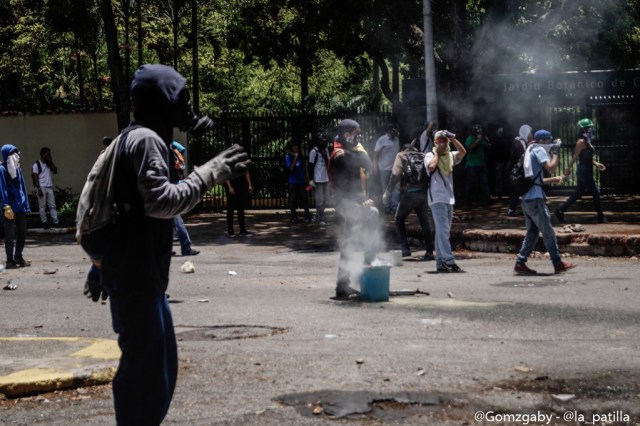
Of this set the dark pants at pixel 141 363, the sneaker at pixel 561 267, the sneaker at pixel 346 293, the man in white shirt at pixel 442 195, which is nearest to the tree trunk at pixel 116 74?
the man in white shirt at pixel 442 195

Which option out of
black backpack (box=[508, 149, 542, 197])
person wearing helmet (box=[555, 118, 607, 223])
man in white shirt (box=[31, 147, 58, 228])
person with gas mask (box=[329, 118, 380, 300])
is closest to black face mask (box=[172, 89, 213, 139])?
person with gas mask (box=[329, 118, 380, 300])

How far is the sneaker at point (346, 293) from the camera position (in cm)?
1052

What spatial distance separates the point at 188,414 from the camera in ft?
19.0

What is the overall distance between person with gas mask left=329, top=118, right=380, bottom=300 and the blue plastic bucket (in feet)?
0.89

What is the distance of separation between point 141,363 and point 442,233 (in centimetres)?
872

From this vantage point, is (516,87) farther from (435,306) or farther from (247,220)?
(435,306)

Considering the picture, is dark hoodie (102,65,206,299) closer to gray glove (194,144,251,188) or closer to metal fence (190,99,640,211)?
gray glove (194,144,251,188)

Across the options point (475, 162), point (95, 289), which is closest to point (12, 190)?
point (95, 289)

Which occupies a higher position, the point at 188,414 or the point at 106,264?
the point at 106,264

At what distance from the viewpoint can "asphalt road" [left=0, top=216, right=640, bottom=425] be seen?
231 inches

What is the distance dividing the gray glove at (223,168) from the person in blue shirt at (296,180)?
17583 millimetres

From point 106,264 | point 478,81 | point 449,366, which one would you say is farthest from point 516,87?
point 106,264

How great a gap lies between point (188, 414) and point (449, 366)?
1996 mm

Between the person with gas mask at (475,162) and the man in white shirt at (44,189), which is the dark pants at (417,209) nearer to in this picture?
the person with gas mask at (475,162)
